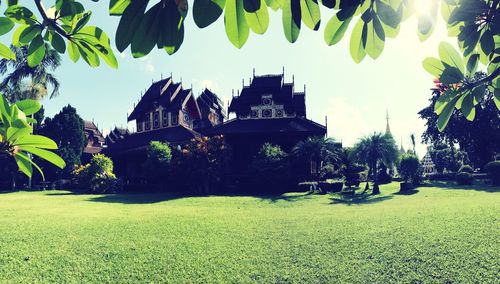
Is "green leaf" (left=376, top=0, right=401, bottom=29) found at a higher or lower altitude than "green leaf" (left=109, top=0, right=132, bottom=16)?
higher

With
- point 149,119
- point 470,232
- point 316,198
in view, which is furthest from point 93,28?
point 149,119

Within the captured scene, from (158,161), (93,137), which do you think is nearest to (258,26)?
(158,161)

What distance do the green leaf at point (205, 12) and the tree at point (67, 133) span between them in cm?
3013

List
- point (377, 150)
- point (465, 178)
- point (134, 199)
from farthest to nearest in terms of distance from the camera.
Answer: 1. point (465, 178)
2. point (377, 150)
3. point (134, 199)

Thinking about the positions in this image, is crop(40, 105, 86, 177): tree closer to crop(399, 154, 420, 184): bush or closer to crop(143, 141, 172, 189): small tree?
crop(143, 141, 172, 189): small tree

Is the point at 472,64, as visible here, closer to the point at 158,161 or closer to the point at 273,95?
the point at 158,161

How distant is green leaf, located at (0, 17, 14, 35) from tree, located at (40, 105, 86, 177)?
96.7 ft

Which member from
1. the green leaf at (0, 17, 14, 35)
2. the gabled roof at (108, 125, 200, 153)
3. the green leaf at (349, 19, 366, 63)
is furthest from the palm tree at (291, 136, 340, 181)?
the green leaf at (0, 17, 14, 35)

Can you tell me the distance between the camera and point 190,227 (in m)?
8.30

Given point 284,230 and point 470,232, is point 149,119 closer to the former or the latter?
point 284,230

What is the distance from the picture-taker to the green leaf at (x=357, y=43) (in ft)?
3.52

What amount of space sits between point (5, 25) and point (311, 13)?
1022 mm

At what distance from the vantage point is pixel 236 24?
858mm

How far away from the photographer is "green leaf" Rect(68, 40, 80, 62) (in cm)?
119
